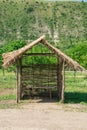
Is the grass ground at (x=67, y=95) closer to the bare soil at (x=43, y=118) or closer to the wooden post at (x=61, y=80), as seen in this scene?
the wooden post at (x=61, y=80)

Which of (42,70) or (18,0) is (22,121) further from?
(18,0)

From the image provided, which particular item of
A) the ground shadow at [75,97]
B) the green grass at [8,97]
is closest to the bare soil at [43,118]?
the ground shadow at [75,97]

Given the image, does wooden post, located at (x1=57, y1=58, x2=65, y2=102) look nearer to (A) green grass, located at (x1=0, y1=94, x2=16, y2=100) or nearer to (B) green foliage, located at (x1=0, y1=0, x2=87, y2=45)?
(A) green grass, located at (x1=0, y1=94, x2=16, y2=100)

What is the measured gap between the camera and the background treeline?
8844 centimetres

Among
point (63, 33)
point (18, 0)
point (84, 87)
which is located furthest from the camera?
point (18, 0)

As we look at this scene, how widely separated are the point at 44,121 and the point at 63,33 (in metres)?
79.8

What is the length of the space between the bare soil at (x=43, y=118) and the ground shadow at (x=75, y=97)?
139 cm

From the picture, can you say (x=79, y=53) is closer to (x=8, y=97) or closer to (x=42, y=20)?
(x=8, y=97)

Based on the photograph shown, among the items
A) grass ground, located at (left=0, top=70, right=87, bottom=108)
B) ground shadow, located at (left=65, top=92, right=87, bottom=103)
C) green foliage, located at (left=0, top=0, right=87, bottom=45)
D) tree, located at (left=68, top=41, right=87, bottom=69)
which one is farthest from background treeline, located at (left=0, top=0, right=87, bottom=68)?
ground shadow, located at (left=65, top=92, right=87, bottom=103)

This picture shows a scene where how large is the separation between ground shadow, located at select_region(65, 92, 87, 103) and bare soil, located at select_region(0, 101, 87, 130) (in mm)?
1387

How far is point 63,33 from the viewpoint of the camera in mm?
93812

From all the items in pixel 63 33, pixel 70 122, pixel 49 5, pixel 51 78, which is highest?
pixel 49 5

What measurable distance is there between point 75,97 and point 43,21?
81.0 m

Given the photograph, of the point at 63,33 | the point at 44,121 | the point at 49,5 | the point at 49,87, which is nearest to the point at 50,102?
the point at 49,87
